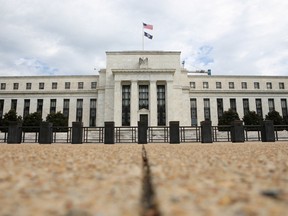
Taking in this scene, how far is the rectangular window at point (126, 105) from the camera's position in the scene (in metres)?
45.6

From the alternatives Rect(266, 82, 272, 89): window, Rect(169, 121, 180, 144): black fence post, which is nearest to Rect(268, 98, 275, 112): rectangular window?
Rect(266, 82, 272, 89): window

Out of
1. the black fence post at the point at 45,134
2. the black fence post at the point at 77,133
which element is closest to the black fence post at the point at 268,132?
the black fence post at the point at 77,133

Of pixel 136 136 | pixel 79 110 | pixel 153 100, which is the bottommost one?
pixel 136 136

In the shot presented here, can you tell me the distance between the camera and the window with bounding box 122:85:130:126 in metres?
45.6

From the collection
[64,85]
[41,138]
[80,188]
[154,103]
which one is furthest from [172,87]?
[80,188]

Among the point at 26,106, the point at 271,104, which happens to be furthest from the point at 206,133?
the point at 26,106

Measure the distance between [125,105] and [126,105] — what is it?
0.67 ft

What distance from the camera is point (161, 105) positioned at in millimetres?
46375

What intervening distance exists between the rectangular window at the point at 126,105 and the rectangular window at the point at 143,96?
2.48 metres

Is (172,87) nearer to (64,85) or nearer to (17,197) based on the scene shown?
(64,85)

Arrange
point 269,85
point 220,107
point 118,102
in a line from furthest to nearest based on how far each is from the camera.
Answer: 1. point 269,85
2. point 220,107
3. point 118,102

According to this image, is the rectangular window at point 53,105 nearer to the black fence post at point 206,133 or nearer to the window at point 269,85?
the black fence post at point 206,133

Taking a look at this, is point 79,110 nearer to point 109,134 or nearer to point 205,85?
point 205,85

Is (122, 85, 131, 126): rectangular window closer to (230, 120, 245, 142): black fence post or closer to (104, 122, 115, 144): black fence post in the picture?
(104, 122, 115, 144): black fence post
